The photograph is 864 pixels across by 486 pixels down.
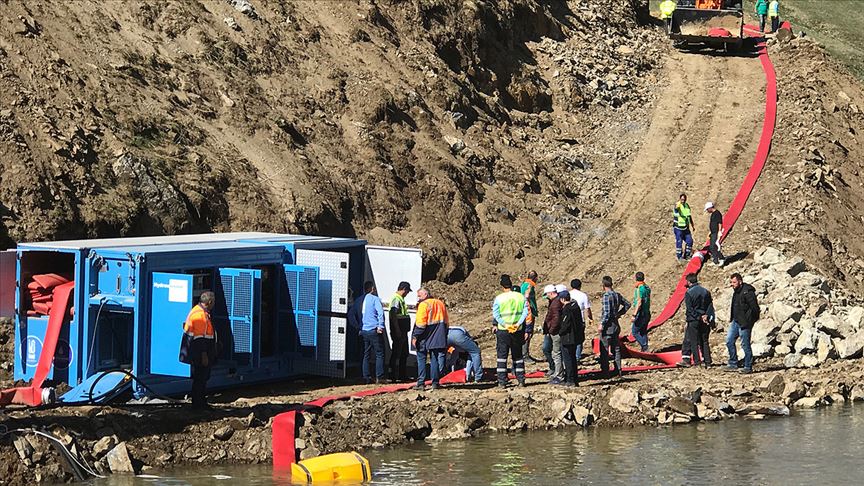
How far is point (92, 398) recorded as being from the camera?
54.6 ft

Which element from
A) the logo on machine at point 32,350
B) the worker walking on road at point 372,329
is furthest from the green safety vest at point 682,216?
the logo on machine at point 32,350

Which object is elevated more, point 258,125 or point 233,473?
point 258,125

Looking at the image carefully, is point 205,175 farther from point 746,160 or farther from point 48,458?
point 746,160

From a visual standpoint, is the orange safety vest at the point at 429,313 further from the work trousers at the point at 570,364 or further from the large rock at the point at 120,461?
the large rock at the point at 120,461

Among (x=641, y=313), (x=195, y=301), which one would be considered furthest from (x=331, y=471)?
(x=641, y=313)

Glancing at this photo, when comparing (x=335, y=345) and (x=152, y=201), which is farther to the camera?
(x=152, y=201)

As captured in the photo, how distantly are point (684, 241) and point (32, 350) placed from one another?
15.1 metres

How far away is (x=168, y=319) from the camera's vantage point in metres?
17.3

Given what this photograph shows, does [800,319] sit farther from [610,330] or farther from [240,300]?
[240,300]

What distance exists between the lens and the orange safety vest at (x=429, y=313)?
733 inches

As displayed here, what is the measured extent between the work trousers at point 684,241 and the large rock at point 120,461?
1608 centimetres

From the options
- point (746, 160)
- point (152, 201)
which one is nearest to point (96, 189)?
point (152, 201)

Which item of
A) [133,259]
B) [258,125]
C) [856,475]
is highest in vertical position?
[258,125]

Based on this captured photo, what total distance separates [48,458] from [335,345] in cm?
585
